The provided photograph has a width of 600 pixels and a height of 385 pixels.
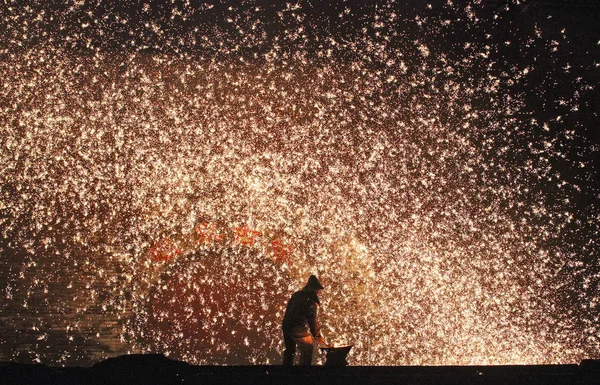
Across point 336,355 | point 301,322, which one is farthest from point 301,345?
point 336,355

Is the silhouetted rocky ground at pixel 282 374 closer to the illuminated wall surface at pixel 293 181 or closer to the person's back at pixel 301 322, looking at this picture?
the person's back at pixel 301 322

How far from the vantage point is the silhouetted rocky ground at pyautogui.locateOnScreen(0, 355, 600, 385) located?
163 cm

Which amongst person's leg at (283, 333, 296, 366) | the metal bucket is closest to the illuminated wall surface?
person's leg at (283, 333, 296, 366)

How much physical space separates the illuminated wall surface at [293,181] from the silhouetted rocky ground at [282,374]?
6.67 feet

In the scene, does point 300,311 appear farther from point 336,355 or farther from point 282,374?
point 282,374

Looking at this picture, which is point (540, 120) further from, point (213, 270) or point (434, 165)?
point (213, 270)

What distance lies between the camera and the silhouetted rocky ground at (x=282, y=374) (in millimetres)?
1627

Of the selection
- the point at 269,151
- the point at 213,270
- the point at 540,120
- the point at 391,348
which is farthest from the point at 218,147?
the point at 540,120

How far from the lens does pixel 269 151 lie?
4293mm

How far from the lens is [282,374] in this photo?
1721mm

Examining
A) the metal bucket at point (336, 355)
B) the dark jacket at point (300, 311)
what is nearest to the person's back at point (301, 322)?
the dark jacket at point (300, 311)

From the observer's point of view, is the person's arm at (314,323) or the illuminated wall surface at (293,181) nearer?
the person's arm at (314,323)

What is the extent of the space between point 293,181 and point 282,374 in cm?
267

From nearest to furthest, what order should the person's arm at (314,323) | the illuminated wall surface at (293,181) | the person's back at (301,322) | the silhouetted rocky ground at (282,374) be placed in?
the silhouetted rocky ground at (282,374)
the person's arm at (314,323)
the person's back at (301,322)
the illuminated wall surface at (293,181)
